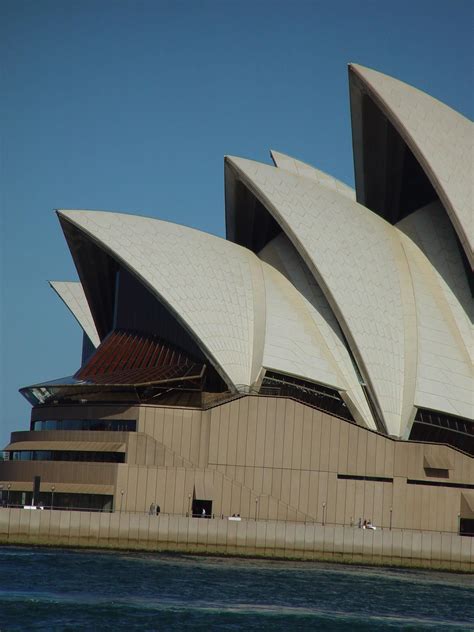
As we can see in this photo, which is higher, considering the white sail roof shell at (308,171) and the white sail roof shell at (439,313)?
the white sail roof shell at (308,171)

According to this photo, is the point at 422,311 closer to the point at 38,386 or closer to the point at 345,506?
the point at 345,506

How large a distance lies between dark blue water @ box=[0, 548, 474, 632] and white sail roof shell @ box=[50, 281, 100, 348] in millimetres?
26613

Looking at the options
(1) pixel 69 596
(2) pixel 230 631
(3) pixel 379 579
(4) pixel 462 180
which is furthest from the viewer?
(4) pixel 462 180

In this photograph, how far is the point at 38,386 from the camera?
61562mm

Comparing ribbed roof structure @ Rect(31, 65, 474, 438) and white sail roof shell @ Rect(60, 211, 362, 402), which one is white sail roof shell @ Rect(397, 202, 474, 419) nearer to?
ribbed roof structure @ Rect(31, 65, 474, 438)

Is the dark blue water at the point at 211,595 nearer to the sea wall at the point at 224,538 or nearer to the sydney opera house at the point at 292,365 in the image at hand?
the sea wall at the point at 224,538

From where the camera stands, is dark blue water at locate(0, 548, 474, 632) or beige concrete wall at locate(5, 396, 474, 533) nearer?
dark blue water at locate(0, 548, 474, 632)

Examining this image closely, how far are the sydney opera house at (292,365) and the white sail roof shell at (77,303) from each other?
11.5 metres

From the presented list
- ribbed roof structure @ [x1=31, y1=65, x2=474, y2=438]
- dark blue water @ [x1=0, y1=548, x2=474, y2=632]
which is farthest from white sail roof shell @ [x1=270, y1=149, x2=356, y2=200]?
dark blue water @ [x1=0, y1=548, x2=474, y2=632]

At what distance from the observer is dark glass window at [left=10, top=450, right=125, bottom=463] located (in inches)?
2151

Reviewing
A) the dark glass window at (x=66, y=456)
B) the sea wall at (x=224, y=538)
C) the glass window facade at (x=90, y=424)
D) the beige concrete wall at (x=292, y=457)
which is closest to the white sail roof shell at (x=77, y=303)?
the glass window facade at (x=90, y=424)

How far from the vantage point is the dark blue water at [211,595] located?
33.2 metres

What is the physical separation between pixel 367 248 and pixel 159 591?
25.6 meters

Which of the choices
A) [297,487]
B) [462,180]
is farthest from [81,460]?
[462,180]
